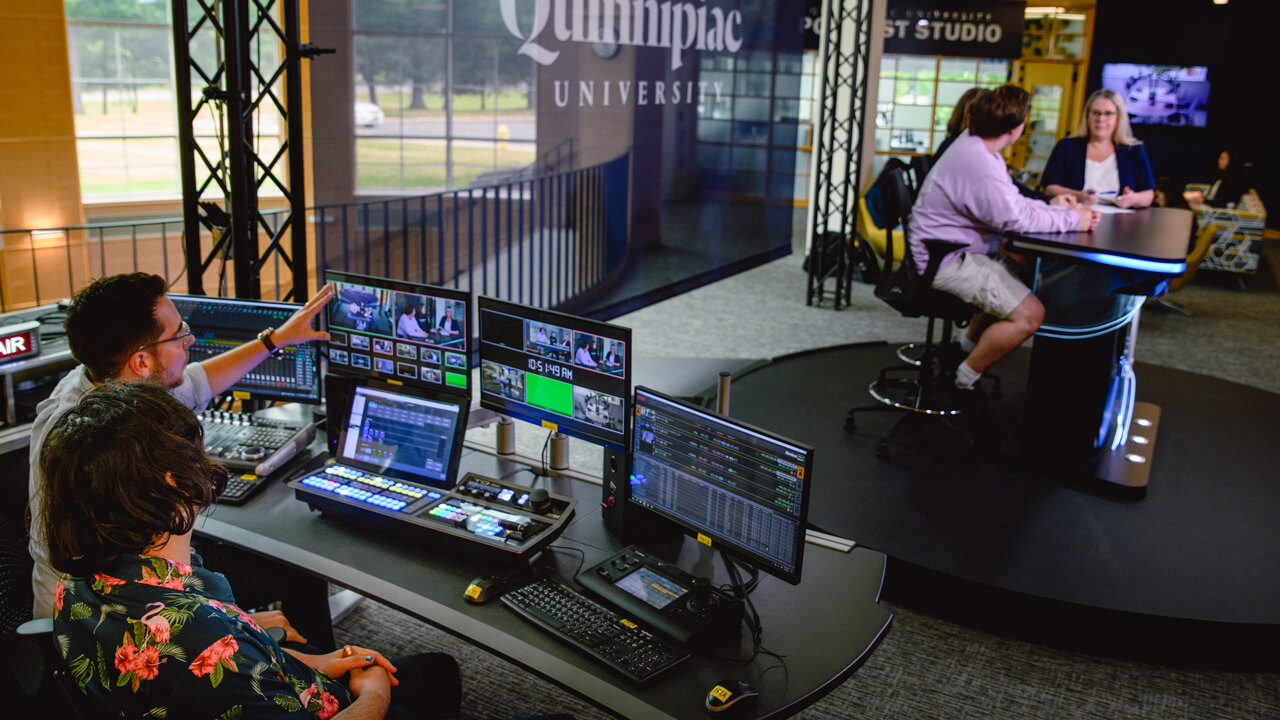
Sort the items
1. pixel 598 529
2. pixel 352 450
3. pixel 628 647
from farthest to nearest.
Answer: pixel 352 450
pixel 598 529
pixel 628 647

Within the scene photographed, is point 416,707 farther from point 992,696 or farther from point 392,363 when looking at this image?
point 992,696

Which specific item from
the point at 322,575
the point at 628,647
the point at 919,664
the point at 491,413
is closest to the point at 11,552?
the point at 322,575

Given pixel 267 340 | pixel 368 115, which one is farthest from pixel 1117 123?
pixel 267 340

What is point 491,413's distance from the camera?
298 cm

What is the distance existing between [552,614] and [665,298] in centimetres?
491

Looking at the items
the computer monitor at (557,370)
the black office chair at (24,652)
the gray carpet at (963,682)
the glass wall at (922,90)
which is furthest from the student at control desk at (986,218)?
the glass wall at (922,90)

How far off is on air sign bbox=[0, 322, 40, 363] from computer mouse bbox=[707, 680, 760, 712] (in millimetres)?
2387

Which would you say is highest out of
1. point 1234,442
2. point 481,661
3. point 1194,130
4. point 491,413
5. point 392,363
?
point 1194,130

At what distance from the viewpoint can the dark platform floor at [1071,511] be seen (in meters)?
3.21

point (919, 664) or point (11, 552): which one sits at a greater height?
point (11, 552)

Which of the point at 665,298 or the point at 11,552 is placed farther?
the point at 665,298

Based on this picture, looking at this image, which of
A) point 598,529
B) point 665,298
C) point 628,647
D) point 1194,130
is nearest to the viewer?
point 628,647

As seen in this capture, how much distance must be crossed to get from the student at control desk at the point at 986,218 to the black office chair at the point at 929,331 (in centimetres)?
6

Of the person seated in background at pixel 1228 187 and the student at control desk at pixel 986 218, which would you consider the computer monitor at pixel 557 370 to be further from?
the person seated in background at pixel 1228 187
